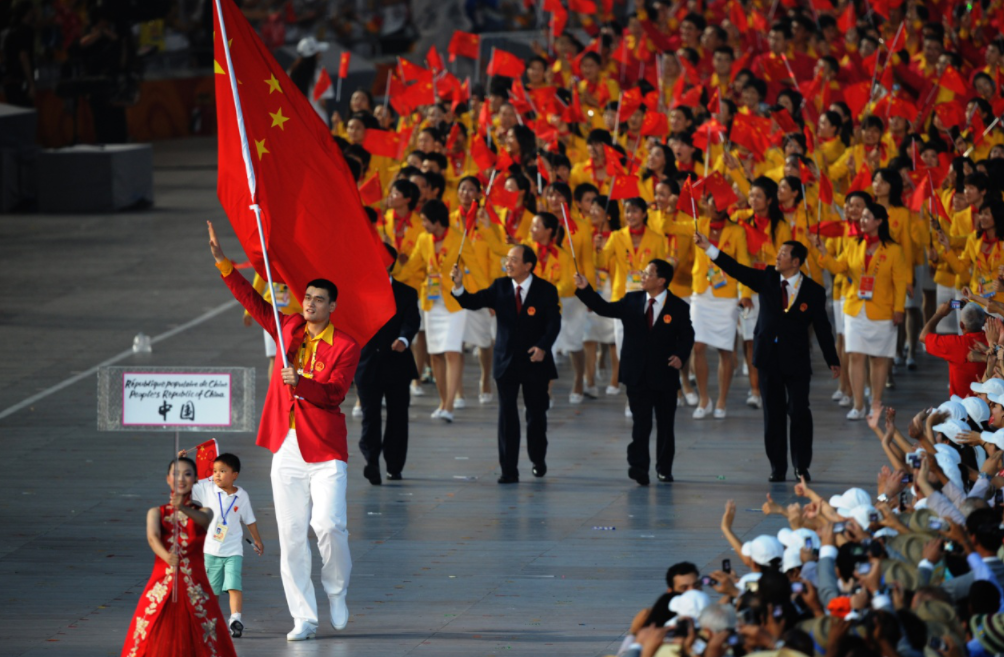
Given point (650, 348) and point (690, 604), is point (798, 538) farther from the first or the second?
point (650, 348)

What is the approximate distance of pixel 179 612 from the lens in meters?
8.16

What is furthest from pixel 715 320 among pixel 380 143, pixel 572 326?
pixel 380 143

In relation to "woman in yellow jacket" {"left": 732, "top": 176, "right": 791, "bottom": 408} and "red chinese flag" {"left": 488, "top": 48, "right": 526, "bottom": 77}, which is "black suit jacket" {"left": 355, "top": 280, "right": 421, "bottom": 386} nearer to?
"woman in yellow jacket" {"left": 732, "top": 176, "right": 791, "bottom": 408}

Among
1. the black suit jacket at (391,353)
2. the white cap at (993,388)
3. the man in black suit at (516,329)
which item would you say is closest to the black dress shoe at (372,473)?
the black suit jacket at (391,353)

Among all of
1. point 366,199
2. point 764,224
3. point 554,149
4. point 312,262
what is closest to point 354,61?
point 554,149

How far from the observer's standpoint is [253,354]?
17.9m

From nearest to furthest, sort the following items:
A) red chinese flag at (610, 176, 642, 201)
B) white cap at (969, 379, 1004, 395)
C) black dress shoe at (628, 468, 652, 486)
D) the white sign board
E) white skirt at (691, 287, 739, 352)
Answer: the white sign board, white cap at (969, 379, 1004, 395), black dress shoe at (628, 468, 652, 486), white skirt at (691, 287, 739, 352), red chinese flag at (610, 176, 642, 201)

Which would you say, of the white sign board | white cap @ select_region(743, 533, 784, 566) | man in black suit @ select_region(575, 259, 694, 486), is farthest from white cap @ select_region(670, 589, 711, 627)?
man in black suit @ select_region(575, 259, 694, 486)

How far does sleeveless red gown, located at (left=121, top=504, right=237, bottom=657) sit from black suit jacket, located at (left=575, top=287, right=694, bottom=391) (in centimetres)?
513

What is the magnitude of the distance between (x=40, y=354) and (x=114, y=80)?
12.9m

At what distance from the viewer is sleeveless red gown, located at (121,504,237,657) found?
26.7ft

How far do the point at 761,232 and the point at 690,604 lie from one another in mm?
8336

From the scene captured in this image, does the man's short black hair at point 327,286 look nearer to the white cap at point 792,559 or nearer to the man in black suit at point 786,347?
the white cap at point 792,559

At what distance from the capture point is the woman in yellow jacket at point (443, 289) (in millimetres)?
14992
